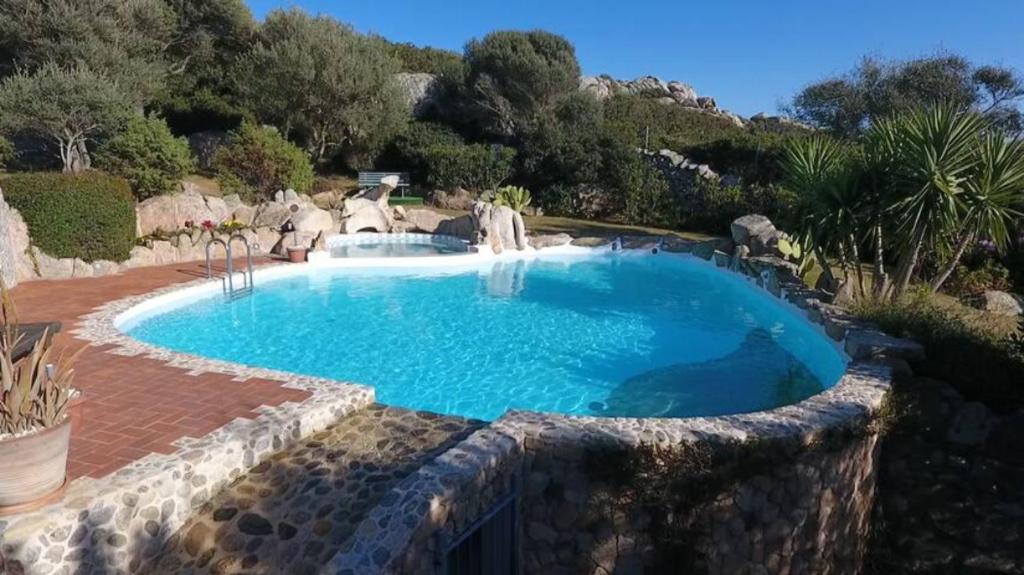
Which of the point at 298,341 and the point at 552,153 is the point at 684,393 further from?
the point at 552,153

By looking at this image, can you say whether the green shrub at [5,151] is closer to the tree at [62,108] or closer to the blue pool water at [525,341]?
the tree at [62,108]

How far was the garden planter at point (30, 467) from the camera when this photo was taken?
3.17m

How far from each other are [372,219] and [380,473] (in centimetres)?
1567

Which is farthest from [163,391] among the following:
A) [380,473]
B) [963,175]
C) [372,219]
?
[372,219]

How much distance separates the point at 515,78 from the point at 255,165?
12.7m

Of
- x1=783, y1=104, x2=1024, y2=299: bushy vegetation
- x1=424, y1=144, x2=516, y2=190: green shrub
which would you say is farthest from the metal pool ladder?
x1=424, y1=144, x2=516, y2=190: green shrub

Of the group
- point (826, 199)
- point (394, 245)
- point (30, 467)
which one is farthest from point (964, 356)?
point (394, 245)

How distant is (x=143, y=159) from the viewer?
15164 millimetres

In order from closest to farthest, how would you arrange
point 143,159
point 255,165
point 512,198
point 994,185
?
point 994,185 < point 143,159 < point 255,165 < point 512,198

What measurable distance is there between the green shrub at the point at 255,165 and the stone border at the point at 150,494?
15.8 meters

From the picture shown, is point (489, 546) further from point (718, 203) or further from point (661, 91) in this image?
point (661, 91)

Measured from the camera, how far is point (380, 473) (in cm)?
433

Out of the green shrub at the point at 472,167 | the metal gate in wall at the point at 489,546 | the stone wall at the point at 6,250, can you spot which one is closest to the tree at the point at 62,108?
the stone wall at the point at 6,250

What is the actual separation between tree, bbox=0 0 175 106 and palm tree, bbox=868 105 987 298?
2031cm
